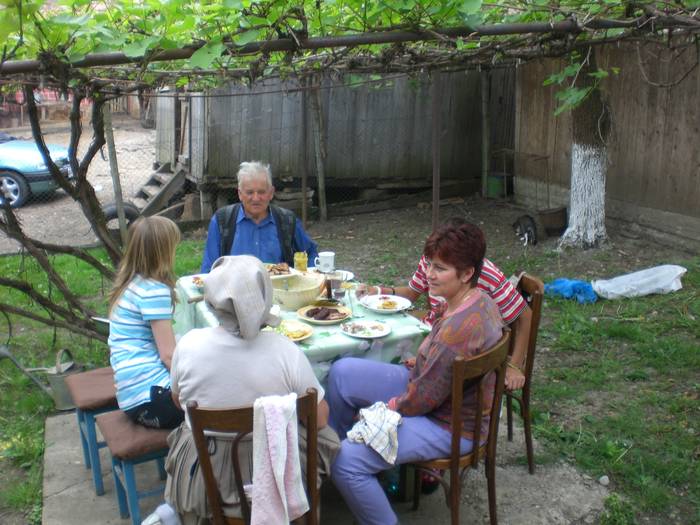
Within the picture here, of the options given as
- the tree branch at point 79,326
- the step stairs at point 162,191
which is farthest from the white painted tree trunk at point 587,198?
the step stairs at point 162,191

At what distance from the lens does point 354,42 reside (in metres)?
3.01

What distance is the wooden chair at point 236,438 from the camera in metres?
2.24

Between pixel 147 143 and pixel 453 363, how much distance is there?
49.6 ft

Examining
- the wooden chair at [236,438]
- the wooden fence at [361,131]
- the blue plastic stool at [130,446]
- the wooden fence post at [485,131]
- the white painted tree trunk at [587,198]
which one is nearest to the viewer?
the wooden chair at [236,438]

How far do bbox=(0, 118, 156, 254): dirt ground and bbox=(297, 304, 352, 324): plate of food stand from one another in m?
3.57

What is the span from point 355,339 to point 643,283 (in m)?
4.04

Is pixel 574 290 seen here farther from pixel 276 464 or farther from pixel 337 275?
pixel 276 464

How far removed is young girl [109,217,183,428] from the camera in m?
3.12

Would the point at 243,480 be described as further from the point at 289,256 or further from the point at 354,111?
the point at 354,111

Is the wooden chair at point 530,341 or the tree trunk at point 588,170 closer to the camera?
the wooden chair at point 530,341

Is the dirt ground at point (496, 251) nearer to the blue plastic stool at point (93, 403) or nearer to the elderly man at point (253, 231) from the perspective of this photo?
the blue plastic stool at point (93, 403)

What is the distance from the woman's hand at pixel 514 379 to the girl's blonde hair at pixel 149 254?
1687 mm

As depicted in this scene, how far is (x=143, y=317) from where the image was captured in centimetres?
318

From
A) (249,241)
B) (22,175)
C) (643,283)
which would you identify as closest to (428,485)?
(249,241)
